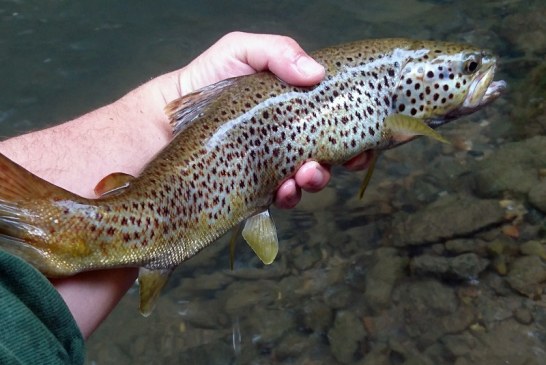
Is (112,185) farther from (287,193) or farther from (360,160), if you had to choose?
(360,160)

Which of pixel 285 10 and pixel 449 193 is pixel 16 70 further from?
pixel 449 193

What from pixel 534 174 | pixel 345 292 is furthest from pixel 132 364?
pixel 534 174

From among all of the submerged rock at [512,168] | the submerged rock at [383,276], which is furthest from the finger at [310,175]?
the submerged rock at [512,168]

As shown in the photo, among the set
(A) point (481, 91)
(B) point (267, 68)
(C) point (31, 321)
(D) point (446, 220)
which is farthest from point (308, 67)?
(D) point (446, 220)

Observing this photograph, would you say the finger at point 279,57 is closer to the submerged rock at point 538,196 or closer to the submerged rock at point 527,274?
the submerged rock at point 527,274

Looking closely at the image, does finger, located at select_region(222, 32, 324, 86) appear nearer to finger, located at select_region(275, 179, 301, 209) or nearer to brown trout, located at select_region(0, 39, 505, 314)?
brown trout, located at select_region(0, 39, 505, 314)

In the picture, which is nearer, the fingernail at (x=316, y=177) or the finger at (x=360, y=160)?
the fingernail at (x=316, y=177)

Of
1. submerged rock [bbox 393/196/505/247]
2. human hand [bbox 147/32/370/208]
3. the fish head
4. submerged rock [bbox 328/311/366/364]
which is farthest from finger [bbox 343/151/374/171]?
submerged rock [bbox 393/196/505/247]
